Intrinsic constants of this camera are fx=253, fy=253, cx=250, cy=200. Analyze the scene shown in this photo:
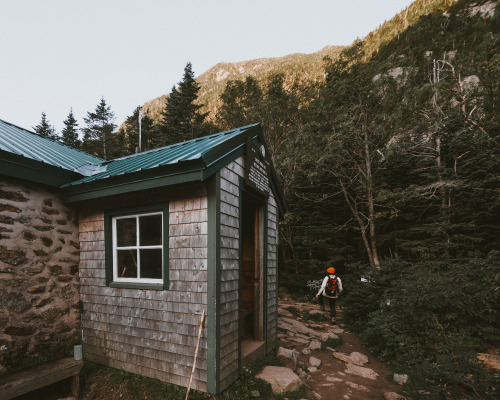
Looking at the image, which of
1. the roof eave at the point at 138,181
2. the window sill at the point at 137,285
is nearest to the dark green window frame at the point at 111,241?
the window sill at the point at 137,285

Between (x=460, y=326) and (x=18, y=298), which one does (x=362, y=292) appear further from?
(x=18, y=298)

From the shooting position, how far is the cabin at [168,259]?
3547 millimetres

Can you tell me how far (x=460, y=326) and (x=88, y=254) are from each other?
7557 mm

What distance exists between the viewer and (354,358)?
5574mm

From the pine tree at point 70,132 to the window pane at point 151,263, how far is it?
34.2 meters

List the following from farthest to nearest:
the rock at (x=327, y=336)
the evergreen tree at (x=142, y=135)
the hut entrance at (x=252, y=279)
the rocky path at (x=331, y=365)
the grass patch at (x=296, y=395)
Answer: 1. the evergreen tree at (x=142, y=135)
2. the rock at (x=327, y=336)
3. the hut entrance at (x=252, y=279)
4. the rocky path at (x=331, y=365)
5. the grass patch at (x=296, y=395)

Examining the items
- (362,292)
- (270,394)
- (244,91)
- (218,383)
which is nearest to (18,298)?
(218,383)

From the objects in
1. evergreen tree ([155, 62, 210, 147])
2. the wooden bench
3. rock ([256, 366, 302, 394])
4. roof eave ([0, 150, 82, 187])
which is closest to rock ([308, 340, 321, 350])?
rock ([256, 366, 302, 394])

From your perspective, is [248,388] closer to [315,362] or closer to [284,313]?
[315,362]

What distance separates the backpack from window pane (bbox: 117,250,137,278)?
21.0 feet

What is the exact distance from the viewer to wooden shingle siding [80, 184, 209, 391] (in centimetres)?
361

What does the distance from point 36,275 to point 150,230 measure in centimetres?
208

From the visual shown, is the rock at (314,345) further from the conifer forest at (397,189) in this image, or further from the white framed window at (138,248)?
the white framed window at (138,248)

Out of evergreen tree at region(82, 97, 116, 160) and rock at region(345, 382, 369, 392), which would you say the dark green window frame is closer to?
rock at region(345, 382, 369, 392)
